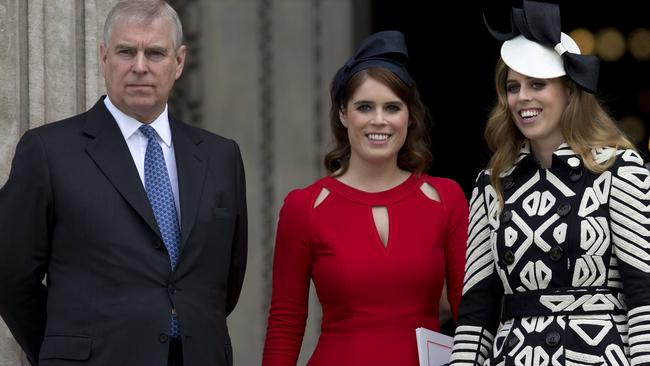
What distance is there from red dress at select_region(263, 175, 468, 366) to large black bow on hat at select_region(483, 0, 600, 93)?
75 centimetres

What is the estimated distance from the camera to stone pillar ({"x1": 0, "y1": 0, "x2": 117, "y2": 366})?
4.98 meters

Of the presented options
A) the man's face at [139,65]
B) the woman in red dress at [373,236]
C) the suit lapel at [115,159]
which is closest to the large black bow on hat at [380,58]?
the woman in red dress at [373,236]

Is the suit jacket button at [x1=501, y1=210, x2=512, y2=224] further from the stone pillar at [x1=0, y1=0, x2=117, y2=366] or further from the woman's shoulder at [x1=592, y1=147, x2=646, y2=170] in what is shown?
the stone pillar at [x1=0, y1=0, x2=117, y2=366]

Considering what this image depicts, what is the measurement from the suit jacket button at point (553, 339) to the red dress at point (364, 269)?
724 millimetres

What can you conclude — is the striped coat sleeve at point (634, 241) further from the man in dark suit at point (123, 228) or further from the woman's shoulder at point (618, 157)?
the man in dark suit at point (123, 228)

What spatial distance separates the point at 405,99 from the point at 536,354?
3.63ft

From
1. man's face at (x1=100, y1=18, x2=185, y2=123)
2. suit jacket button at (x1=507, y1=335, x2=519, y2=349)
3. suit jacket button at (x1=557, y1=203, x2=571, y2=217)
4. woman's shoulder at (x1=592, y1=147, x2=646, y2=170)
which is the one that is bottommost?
suit jacket button at (x1=507, y1=335, x2=519, y2=349)

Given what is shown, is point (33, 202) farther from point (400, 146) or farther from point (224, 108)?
point (224, 108)

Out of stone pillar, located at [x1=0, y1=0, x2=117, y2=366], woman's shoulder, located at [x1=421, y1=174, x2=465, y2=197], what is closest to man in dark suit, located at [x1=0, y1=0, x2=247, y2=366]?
stone pillar, located at [x1=0, y1=0, x2=117, y2=366]

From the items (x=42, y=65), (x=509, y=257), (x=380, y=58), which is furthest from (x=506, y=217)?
(x=42, y=65)

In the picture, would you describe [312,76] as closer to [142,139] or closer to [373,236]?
[373,236]

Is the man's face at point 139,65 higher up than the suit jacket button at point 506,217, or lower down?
higher up

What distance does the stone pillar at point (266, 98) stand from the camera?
25.3ft

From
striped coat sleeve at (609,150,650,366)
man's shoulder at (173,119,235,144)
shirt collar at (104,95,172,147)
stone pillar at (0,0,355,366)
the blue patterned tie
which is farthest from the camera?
stone pillar at (0,0,355,366)
